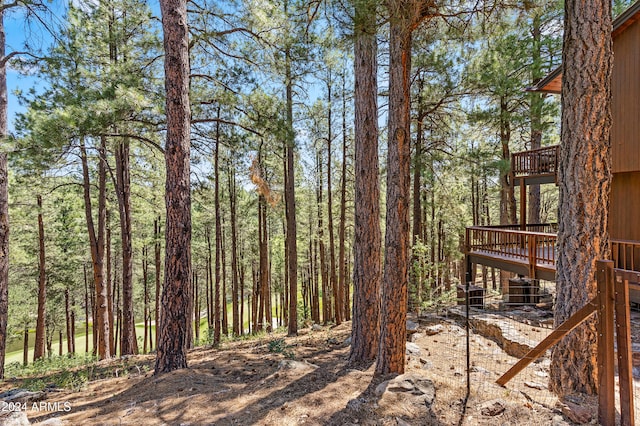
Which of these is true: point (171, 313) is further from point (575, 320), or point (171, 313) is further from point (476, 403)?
point (575, 320)

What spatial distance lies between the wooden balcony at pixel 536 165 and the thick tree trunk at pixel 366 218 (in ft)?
21.7

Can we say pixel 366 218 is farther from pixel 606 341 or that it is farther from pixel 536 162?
pixel 536 162

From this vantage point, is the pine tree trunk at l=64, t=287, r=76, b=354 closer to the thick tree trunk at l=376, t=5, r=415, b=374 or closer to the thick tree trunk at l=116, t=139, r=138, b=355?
the thick tree trunk at l=116, t=139, r=138, b=355

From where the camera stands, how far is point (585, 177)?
139 inches

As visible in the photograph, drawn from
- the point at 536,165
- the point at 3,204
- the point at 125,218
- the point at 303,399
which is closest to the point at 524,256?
the point at 536,165

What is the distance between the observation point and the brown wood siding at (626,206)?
7363 millimetres

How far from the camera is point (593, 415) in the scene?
9.25ft

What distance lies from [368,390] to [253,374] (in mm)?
1892

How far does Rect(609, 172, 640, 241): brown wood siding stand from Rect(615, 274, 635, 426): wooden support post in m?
6.78

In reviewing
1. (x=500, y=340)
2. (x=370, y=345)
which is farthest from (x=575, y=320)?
(x=500, y=340)

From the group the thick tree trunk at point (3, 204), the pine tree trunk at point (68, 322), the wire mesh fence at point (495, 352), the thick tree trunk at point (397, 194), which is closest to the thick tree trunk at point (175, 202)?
the thick tree trunk at point (397, 194)

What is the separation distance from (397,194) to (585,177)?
6.69 feet

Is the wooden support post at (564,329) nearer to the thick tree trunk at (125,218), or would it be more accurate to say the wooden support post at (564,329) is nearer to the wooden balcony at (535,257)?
the wooden balcony at (535,257)

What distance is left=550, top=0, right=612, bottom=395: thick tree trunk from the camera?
11.4 ft
